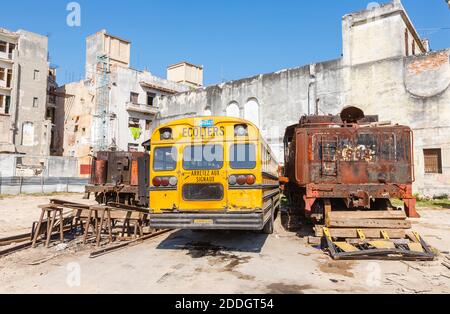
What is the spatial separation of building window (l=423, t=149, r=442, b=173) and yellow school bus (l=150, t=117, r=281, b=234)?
16441 millimetres

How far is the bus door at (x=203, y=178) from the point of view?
270 inches

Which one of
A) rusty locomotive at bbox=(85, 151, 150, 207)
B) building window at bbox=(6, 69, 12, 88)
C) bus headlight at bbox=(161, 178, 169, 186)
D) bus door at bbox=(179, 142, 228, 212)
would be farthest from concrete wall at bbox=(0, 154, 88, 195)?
bus door at bbox=(179, 142, 228, 212)

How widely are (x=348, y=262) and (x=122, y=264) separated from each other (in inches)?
172

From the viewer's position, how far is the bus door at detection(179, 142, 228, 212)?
6.85 m

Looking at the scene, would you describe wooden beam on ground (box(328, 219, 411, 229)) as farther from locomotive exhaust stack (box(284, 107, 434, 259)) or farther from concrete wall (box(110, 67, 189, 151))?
concrete wall (box(110, 67, 189, 151))

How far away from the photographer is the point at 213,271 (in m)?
5.96

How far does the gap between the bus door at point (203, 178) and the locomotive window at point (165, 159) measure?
0.22 m

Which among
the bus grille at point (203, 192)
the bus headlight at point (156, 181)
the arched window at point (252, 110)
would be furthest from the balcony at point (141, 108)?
the bus grille at point (203, 192)

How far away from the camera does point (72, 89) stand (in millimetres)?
43000

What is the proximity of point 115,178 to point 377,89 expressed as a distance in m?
16.7

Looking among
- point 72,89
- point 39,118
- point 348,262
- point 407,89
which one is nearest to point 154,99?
point 72,89

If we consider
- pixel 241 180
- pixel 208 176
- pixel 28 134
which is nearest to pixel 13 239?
pixel 208 176
